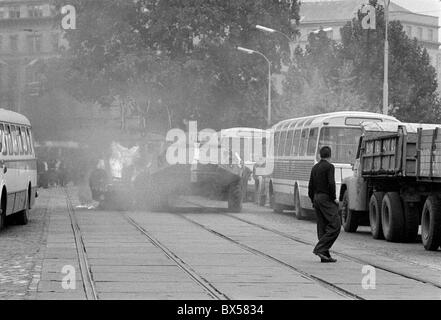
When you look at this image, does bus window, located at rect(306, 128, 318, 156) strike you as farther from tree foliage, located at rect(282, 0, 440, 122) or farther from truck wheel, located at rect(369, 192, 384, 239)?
tree foliage, located at rect(282, 0, 440, 122)

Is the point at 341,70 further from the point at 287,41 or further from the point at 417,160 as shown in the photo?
the point at 417,160

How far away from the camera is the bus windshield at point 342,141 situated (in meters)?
32.4

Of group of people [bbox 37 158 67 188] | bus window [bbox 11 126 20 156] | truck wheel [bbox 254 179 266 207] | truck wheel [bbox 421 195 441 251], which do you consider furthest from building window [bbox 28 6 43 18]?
truck wheel [bbox 421 195 441 251]

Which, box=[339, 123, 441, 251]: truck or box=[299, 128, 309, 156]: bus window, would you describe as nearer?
box=[339, 123, 441, 251]: truck

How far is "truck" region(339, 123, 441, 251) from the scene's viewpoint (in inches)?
904

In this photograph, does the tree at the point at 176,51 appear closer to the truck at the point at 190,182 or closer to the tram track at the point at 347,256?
the truck at the point at 190,182

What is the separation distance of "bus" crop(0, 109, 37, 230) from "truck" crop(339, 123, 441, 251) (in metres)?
6.89

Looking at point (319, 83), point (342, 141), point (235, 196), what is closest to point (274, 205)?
point (235, 196)

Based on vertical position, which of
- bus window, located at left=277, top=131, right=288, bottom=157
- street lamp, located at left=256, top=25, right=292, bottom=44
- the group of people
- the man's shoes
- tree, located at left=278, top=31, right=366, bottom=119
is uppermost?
street lamp, located at left=256, top=25, right=292, bottom=44

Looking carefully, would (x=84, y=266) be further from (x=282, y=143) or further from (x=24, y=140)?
(x=282, y=143)

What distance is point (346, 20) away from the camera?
477ft

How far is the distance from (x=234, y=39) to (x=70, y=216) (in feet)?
107

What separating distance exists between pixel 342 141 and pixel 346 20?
114141mm
